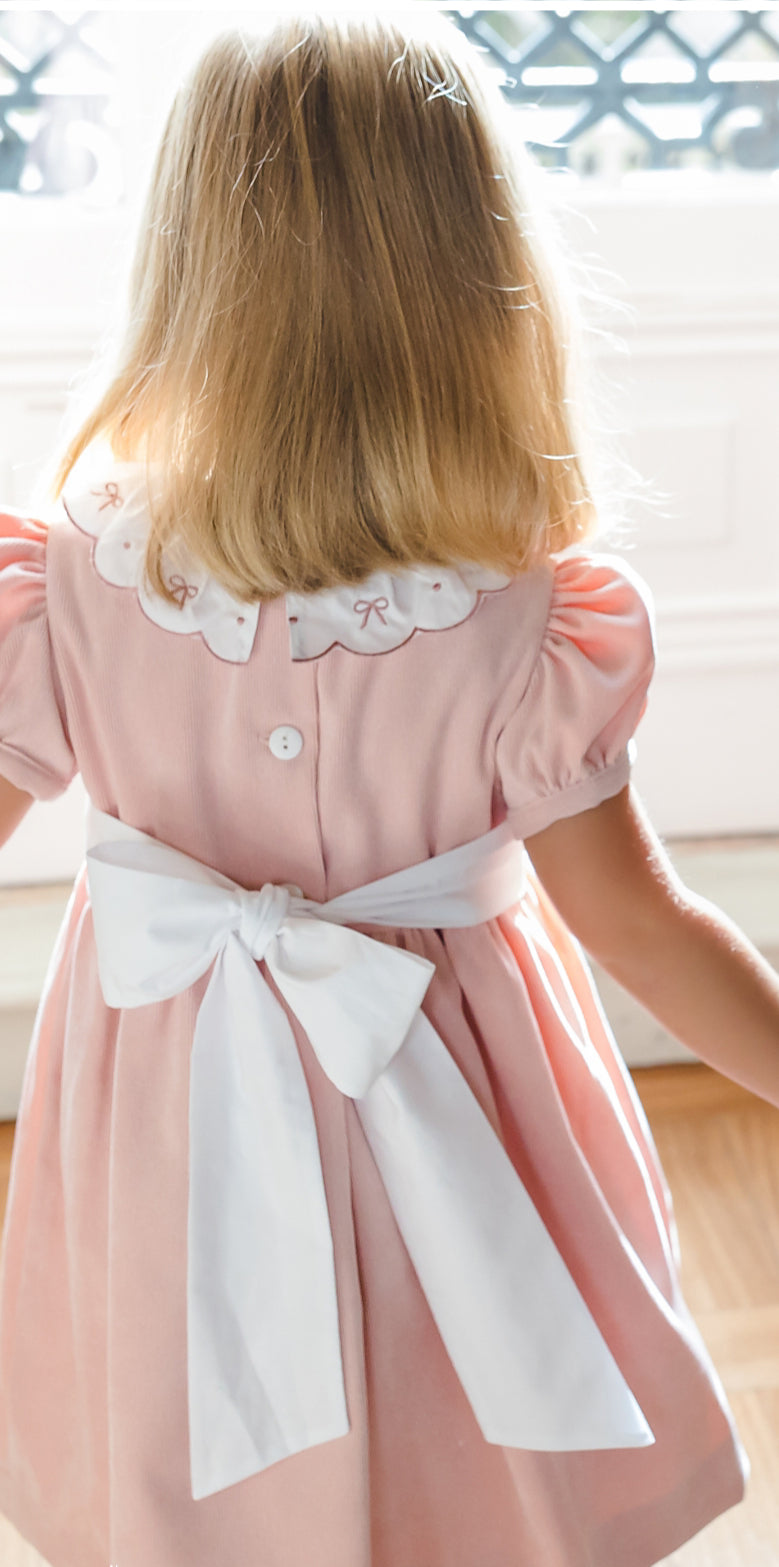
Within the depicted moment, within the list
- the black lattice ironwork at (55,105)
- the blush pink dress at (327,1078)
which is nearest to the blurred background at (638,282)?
the black lattice ironwork at (55,105)

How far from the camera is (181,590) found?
719 mm

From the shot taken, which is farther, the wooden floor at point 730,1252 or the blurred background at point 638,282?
the blurred background at point 638,282

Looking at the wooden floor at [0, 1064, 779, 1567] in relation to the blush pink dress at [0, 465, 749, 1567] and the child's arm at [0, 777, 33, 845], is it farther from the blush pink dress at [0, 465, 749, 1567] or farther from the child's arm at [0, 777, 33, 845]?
the child's arm at [0, 777, 33, 845]

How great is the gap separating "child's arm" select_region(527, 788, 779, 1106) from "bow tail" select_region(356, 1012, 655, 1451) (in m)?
0.11

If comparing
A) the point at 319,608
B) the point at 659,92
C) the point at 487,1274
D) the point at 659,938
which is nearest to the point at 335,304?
the point at 319,608

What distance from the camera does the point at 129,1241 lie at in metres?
0.77

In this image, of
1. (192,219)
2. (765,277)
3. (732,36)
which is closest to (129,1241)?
(192,219)

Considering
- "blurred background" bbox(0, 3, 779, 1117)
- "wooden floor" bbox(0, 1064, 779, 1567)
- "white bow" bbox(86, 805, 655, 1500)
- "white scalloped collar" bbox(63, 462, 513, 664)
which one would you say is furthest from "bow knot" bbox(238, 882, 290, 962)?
"blurred background" bbox(0, 3, 779, 1117)

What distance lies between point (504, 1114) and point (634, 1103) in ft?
0.40

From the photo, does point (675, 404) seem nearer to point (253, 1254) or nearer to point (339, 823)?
point (339, 823)

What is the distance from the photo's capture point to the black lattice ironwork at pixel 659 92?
1.57 metres

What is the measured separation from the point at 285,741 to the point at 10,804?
0.17 metres

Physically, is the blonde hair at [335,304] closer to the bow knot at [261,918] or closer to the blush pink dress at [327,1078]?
the blush pink dress at [327,1078]

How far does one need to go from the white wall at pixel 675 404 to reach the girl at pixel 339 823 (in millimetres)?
789
